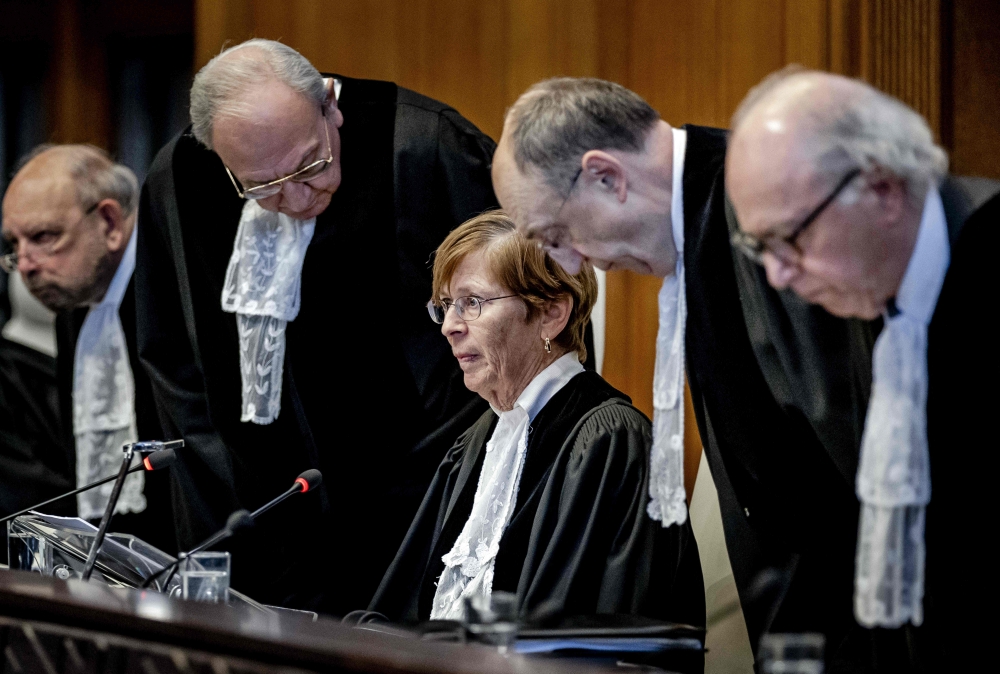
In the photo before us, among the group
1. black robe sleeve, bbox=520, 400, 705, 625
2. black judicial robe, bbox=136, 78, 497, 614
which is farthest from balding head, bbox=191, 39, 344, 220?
black robe sleeve, bbox=520, 400, 705, 625

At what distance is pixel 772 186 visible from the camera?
2256 mm

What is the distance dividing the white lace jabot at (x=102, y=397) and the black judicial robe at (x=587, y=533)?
1.64 m

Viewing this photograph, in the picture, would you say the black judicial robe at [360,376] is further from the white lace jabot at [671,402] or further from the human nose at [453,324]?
the white lace jabot at [671,402]

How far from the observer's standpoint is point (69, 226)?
16.2 ft

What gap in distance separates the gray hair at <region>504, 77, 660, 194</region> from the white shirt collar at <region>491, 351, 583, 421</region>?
0.81 meters

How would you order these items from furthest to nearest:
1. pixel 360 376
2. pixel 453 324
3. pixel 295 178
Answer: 1. pixel 360 376
2. pixel 295 178
3. pixel 453 324

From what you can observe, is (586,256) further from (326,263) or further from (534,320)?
(326,263)

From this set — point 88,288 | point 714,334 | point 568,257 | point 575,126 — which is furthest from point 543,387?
point 88,288

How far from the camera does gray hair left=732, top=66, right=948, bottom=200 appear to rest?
2.20m

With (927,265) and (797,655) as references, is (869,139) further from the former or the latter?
(797,655)

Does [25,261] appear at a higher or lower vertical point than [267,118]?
lower

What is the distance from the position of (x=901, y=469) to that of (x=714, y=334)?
56 centimetres

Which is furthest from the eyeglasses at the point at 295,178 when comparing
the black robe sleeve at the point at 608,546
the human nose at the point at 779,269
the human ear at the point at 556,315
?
the human nose at the point at 779,269

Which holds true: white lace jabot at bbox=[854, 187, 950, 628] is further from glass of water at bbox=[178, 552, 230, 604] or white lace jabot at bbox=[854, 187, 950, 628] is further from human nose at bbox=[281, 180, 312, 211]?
human nose at bbox=[281, 180, 312, 211]
